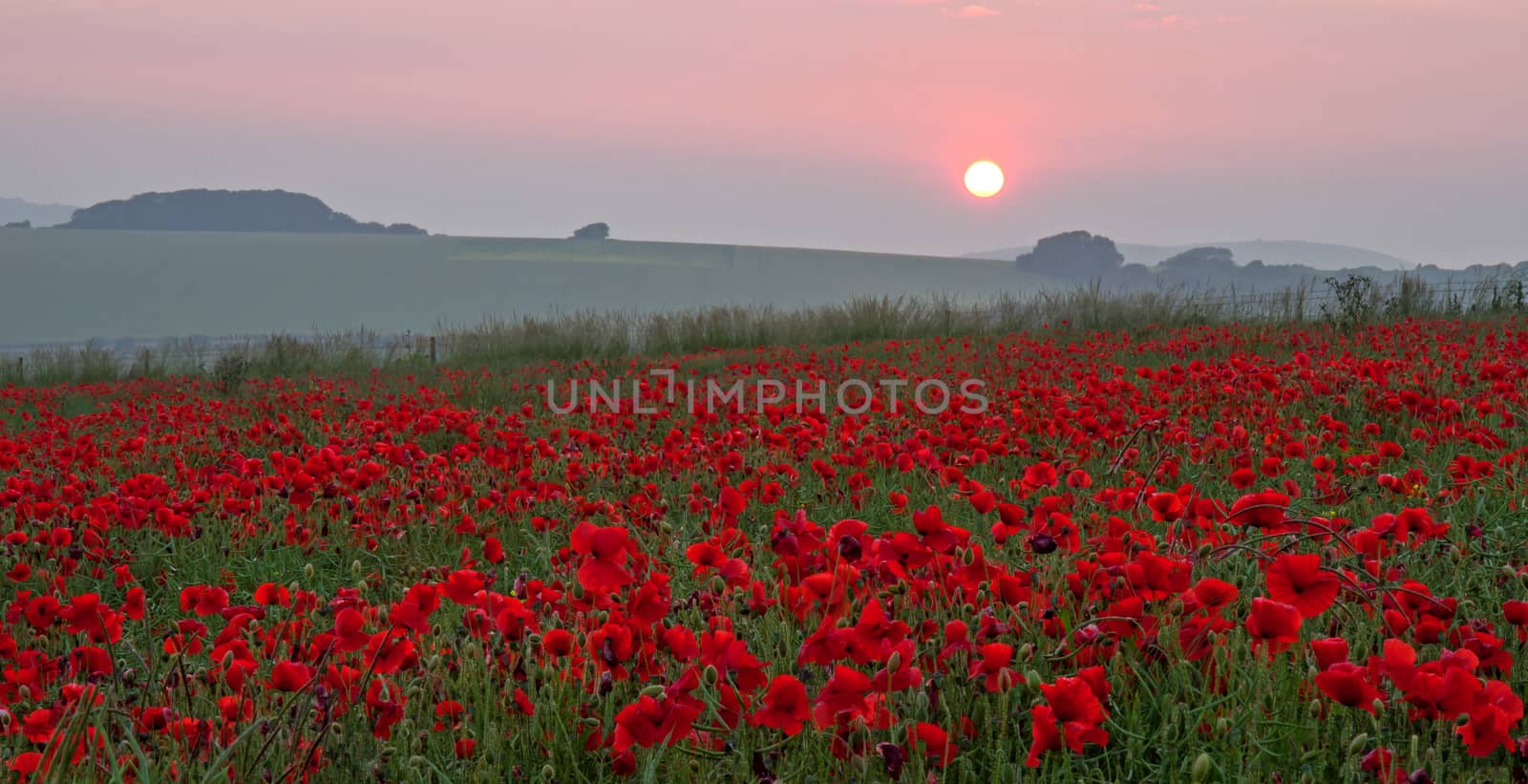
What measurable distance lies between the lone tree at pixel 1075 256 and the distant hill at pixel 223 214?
200ft

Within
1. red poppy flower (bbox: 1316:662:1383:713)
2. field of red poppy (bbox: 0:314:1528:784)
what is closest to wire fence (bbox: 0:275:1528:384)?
field of red poppy (bbox: 0:314:1528:784)

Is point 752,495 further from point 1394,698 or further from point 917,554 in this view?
point 1394,698

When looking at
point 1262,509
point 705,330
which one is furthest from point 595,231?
point 1262,509

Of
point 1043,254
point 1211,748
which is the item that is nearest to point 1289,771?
point 1211,748

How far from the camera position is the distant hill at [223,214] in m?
98.9

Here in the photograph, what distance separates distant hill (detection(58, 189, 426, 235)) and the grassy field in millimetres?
35473

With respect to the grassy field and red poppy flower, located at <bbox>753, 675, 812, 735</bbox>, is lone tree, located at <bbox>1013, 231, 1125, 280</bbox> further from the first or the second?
red poppy flower, located at <bbox>753, 675, 812, 735</bbox>

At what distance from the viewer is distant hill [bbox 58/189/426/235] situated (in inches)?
3895

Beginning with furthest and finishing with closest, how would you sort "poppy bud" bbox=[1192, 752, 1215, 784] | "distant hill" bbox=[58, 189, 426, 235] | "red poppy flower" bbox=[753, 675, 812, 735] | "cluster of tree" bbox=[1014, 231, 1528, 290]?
1. "distant hill" bbox=[58, 189, 426, 235]
2. "cluster of tree" bbox=[1014, 231, 1528, 290]
3. "red poppy flower" bbox=[753, 675, 812, 735]
4. "poppy bud" bbox=[1192, 752, 1215, 784]

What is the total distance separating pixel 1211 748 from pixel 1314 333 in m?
9.93

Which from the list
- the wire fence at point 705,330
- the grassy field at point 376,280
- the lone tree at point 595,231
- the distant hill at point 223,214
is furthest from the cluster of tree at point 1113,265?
the wire fence at point 705,330

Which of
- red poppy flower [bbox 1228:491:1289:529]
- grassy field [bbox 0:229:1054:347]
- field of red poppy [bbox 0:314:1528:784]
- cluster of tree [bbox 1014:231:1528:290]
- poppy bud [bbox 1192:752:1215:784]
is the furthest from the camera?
cluster of tree [bbox 1014:231:1528:290]

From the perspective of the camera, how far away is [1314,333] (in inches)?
407

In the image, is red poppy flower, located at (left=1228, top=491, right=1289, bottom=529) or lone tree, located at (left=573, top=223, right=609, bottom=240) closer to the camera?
red poppy flower, located at (left=1228, top=491, right=1289, bottom=529)
